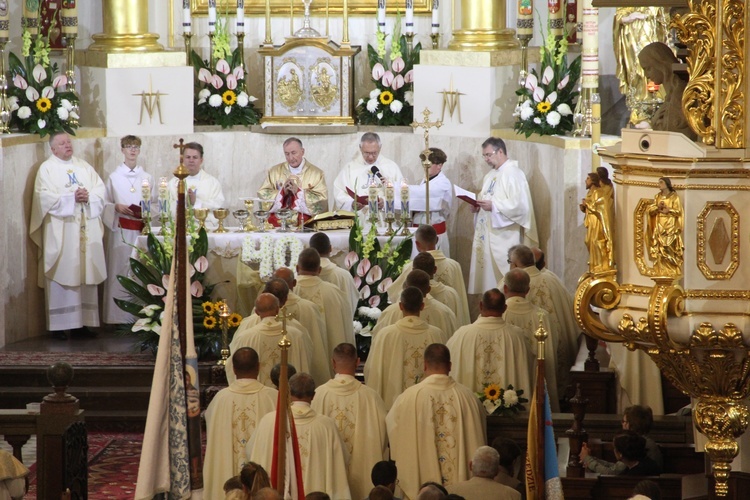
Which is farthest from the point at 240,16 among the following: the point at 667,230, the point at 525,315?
the point at 667,230

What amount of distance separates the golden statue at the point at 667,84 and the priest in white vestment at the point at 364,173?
7967 millimetres

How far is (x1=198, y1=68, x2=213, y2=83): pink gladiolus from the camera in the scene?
55.4ft

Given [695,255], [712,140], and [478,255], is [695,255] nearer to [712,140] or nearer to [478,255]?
[712,140]

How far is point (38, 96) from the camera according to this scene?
15.5 metres

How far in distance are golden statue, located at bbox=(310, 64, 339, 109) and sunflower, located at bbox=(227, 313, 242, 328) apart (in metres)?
4.34

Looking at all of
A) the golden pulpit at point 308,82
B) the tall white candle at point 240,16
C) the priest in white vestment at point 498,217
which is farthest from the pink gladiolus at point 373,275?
the tall white candle at point 240,16

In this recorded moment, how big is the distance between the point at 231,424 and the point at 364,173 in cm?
659

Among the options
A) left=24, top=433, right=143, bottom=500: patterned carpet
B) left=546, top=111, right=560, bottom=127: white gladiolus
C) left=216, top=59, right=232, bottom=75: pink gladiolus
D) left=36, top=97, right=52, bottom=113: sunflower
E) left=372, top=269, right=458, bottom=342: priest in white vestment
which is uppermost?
left=216, top=59, right=232, bottom=75: pink gladiolus

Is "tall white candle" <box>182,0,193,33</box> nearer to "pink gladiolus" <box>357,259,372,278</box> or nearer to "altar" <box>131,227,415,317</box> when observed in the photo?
"altar" <box>131,227,415,317</box>

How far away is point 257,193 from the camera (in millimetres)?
16594

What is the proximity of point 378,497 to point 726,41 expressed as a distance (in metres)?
2.81

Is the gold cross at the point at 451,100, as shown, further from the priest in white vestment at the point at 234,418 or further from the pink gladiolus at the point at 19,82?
the priest in white vestment at the point at 234,418

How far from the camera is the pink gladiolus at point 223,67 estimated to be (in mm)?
16938

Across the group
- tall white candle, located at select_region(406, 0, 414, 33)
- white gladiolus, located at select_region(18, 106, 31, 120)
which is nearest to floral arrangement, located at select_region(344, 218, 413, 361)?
tall white candle, located at select_region(406, 0, 414, 33)
